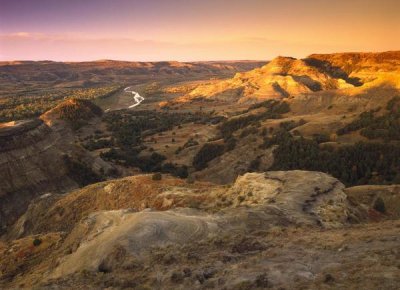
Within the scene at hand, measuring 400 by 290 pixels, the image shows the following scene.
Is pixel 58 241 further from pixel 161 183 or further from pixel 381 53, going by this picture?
pixel 381 53

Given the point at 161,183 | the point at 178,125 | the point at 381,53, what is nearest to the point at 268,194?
the point at 161,183

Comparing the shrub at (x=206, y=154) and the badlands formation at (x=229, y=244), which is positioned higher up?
the badlands formation at (x=229, y=244)

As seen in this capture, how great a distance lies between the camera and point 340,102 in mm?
110125

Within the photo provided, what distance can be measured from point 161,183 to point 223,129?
7647cm

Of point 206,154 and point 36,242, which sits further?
point 206,154

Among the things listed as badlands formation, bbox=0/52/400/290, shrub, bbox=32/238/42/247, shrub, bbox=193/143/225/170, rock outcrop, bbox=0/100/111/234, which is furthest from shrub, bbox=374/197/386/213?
shrub, bbox=193/143/225/170


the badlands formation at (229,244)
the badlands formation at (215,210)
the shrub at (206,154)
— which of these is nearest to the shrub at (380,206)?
the badlands formation at (215,210)

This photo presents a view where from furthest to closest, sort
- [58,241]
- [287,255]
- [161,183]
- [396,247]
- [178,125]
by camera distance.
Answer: [178,125], [161,183], [58,241], [287,255], [396,247]

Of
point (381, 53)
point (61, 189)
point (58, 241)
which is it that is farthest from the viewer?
point (381, 53)

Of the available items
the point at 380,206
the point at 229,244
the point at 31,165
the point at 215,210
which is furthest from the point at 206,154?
the point at 229,244

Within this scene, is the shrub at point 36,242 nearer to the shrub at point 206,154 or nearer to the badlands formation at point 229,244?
the badlands formation at point 229,244

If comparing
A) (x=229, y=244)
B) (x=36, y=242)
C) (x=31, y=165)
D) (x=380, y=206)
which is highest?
(x=229, y=244)

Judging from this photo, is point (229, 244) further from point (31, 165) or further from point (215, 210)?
point (31, 165)

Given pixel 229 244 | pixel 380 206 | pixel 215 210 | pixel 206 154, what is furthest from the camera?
pixel 206 154
